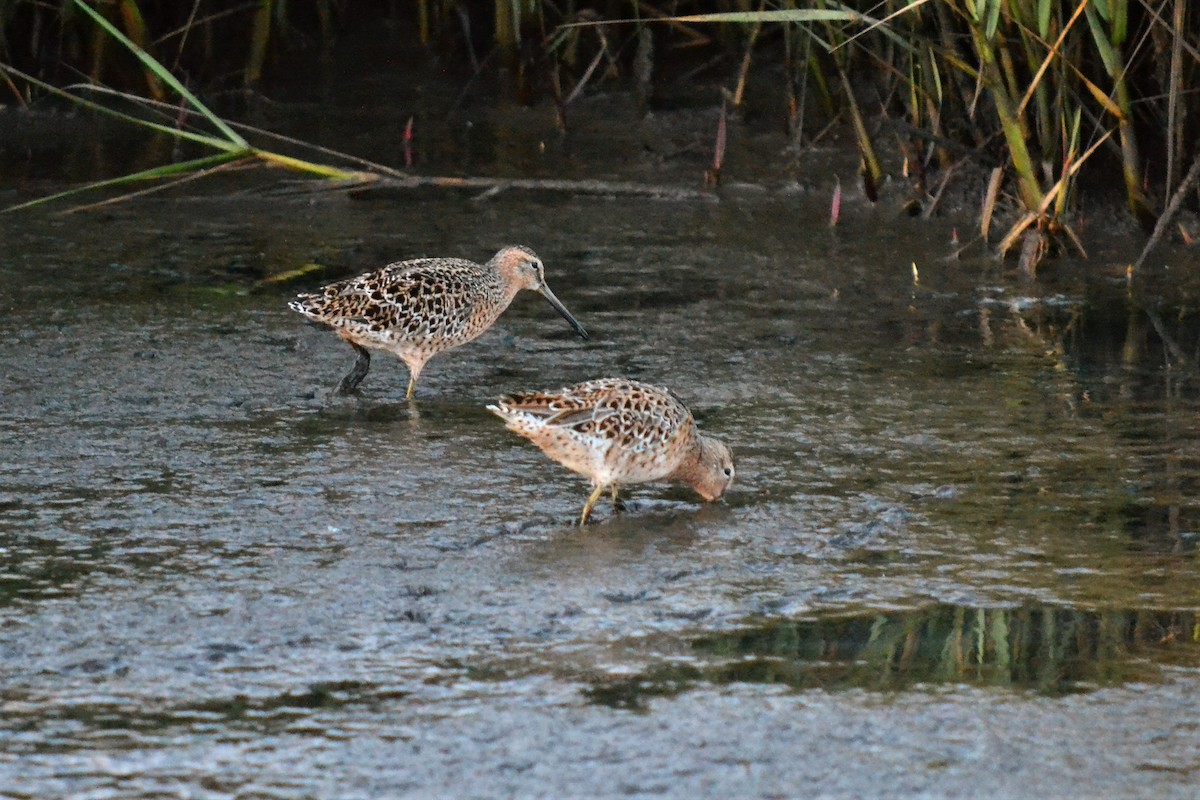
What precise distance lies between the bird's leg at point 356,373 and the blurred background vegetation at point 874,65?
189 cm

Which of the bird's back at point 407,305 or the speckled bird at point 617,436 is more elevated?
the bird's back at point 407,305

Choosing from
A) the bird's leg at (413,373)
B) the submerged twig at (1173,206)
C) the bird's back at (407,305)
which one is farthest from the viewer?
the submerged twig at (1173,206)

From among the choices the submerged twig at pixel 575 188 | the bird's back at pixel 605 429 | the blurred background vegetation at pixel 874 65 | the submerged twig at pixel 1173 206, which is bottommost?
the bird's back at pixel 605 429

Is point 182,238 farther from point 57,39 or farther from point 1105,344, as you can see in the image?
point 1105,344

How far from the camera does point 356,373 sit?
23.6 ft

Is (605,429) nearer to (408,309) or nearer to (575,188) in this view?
(408,309)

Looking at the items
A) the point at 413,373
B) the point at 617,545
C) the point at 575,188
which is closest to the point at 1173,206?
the point at 575,188

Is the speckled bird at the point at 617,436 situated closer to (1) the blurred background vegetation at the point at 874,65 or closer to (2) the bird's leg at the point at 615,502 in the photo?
(2) the bird's leg at the point at 615,502

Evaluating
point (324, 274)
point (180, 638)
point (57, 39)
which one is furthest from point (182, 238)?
point (180, 638)

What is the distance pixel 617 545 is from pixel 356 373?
217cm

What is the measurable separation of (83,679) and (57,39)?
9.10 m

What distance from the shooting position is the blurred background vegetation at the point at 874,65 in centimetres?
812

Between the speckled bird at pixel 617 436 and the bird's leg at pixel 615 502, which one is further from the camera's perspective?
the bird's leg at pixel 615 502

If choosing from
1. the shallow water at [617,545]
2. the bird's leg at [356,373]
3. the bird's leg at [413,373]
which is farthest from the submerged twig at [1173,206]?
the bird's leg at [356,373]
